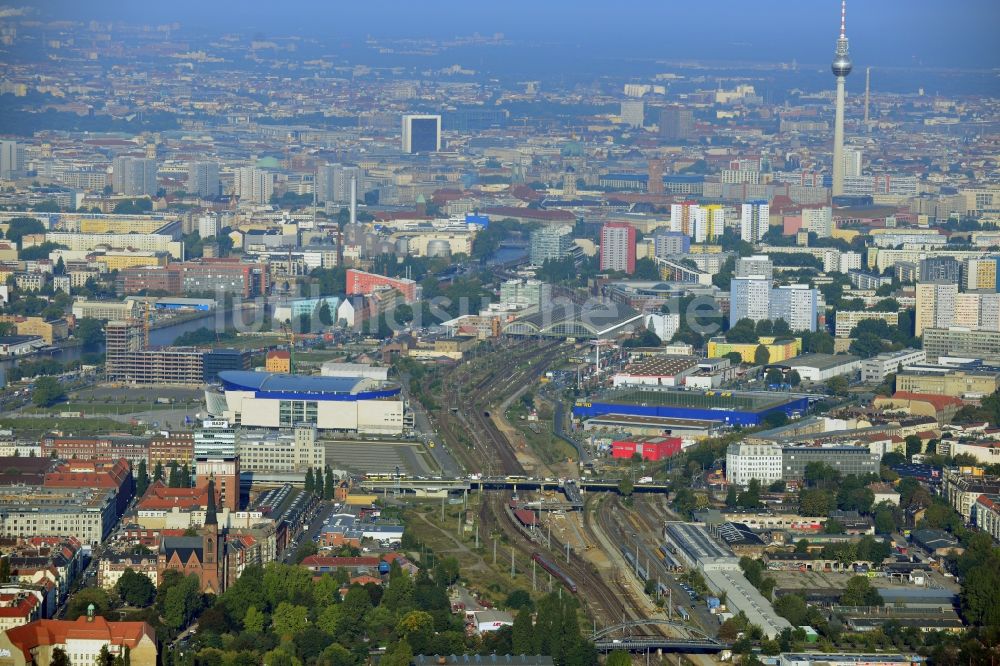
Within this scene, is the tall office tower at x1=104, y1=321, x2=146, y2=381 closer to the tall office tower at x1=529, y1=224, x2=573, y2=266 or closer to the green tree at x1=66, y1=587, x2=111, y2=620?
the green tree at x1=66, y1=587, x2=111, y2=620

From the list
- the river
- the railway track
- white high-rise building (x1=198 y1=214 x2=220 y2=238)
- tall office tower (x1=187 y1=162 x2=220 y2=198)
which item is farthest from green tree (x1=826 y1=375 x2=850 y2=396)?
tall office tower (x1=187 y1=162 x2=220 y2=198)

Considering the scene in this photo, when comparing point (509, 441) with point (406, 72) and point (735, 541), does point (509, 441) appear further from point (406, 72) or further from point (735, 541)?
point (406, 72)

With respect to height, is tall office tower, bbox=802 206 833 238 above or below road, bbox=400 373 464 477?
above

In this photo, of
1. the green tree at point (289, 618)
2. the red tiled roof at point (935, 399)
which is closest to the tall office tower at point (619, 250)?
the red tiled roof at point (935, 399)

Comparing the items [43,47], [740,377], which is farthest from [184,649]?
[43,47]

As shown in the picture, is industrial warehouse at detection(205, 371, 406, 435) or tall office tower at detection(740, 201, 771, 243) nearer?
industrial warehouse at detection(205, 371, 406, 435)
